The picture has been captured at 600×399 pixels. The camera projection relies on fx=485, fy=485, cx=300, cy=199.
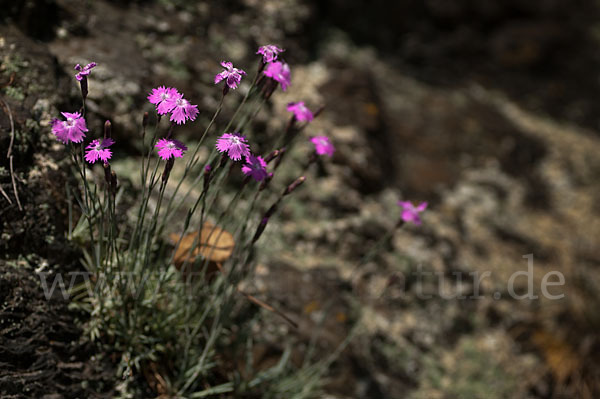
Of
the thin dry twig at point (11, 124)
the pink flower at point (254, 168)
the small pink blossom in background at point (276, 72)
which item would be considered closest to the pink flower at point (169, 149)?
the pink flower at point (254, 168)

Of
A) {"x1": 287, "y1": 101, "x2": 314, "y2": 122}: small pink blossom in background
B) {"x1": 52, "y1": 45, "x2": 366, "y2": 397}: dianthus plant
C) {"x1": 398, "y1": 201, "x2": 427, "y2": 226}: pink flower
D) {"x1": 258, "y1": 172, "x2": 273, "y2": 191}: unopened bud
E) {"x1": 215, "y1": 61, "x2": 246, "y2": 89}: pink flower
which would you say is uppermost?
{"x1": 287, "y1": 101, "x2": 314, "y2": 122}: small pink blossom in background

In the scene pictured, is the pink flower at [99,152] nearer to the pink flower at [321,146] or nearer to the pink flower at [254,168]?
the pink flower at [254,168]

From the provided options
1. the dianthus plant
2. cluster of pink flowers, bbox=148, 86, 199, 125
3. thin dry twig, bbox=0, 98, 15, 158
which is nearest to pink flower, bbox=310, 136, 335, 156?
the dianthus plant

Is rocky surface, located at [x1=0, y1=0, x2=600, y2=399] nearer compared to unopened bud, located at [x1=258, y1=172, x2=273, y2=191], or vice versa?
unopened bud, located at [x1=258, y1=172, x2=273, y2=191]

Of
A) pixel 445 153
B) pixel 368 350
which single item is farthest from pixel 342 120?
pixel 368 350

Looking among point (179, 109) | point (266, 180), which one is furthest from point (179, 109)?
point (266, 180)

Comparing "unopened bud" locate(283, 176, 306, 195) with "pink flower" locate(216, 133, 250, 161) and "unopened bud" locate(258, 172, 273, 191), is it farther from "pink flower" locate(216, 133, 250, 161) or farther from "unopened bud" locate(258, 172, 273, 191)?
"pink flower" locate(216, 133, 250, 161)

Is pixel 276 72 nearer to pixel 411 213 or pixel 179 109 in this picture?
pixel 179 109
